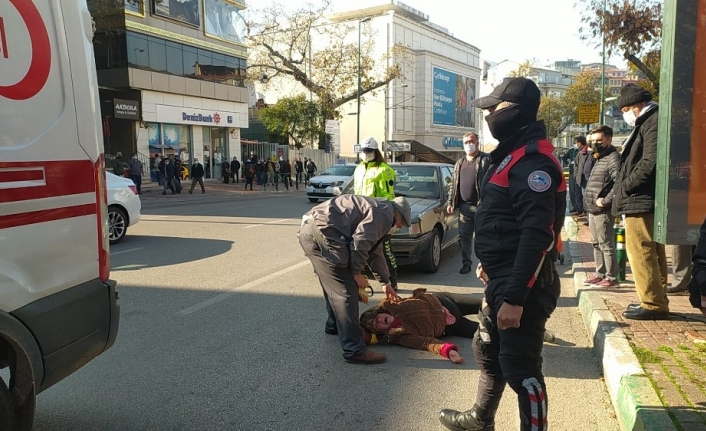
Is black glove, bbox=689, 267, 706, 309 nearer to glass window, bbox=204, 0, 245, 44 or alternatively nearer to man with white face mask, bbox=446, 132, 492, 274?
man with white face mask, bbox=446, 132, 492, 274

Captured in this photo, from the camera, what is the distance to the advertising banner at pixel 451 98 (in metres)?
59.9

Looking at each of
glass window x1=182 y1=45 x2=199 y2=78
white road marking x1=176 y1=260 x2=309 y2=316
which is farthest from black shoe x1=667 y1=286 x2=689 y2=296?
glass window x1=182 y1=45 x2=199 y2=78

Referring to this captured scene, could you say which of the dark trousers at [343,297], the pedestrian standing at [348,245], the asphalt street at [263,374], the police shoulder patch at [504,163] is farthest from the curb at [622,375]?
the dark trousers at [343,297]

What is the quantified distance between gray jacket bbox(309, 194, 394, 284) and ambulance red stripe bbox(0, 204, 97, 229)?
71.1 inches

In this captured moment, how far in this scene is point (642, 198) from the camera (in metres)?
4.65

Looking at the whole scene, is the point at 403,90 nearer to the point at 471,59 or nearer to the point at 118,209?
the point at 471,59

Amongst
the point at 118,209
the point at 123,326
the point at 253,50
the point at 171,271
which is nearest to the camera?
the point at 123,326

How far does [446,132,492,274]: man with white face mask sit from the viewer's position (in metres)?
7.02

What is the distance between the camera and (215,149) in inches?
1337

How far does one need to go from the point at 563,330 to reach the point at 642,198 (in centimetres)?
146

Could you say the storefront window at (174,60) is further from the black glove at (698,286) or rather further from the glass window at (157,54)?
the black glove at (698,286)

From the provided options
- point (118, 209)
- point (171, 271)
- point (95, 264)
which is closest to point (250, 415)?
point (95, 264)

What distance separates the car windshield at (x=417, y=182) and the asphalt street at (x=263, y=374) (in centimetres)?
169

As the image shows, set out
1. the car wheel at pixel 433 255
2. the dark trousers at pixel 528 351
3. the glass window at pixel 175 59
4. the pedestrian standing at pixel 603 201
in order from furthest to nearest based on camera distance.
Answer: the glass window at pixel 175 59, the car wheel at pixel 433 255, the pedestrian standing at pixel 603 201, the dark trousers at pixel 528 351
